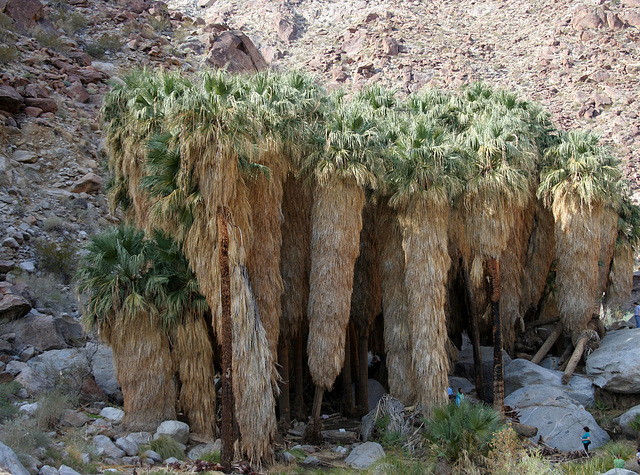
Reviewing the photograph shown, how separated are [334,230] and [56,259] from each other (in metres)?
15.6

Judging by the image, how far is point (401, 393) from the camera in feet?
61.4

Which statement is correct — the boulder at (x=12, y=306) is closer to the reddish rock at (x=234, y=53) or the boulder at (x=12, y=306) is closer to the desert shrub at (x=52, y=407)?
the desert shrub at (x=52, y=407)

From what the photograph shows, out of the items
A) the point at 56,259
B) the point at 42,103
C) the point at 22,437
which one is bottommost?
the point at 22,437

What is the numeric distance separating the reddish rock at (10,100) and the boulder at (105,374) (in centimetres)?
1878

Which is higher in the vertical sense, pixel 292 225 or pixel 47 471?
pixel 292 225

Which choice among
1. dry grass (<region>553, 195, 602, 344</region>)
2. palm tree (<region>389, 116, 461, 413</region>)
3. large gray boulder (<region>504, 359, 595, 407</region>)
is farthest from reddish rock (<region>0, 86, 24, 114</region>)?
large gray boulder (<region>504, 359, 595, 407</region>)

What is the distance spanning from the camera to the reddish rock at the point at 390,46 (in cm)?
5643

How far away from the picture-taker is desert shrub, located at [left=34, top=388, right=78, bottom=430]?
14955 mm

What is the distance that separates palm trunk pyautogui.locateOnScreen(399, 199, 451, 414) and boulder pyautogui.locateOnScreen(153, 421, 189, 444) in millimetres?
6949

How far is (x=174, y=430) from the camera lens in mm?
15781

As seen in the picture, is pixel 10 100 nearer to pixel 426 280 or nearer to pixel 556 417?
pixel 426 280

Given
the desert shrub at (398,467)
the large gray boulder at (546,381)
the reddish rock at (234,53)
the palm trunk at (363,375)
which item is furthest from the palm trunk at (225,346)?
the reddish rock at (234,53)

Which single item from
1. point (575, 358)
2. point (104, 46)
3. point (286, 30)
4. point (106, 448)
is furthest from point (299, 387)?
point (286, 30)

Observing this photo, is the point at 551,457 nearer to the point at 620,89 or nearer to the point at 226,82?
the point at 226,82
